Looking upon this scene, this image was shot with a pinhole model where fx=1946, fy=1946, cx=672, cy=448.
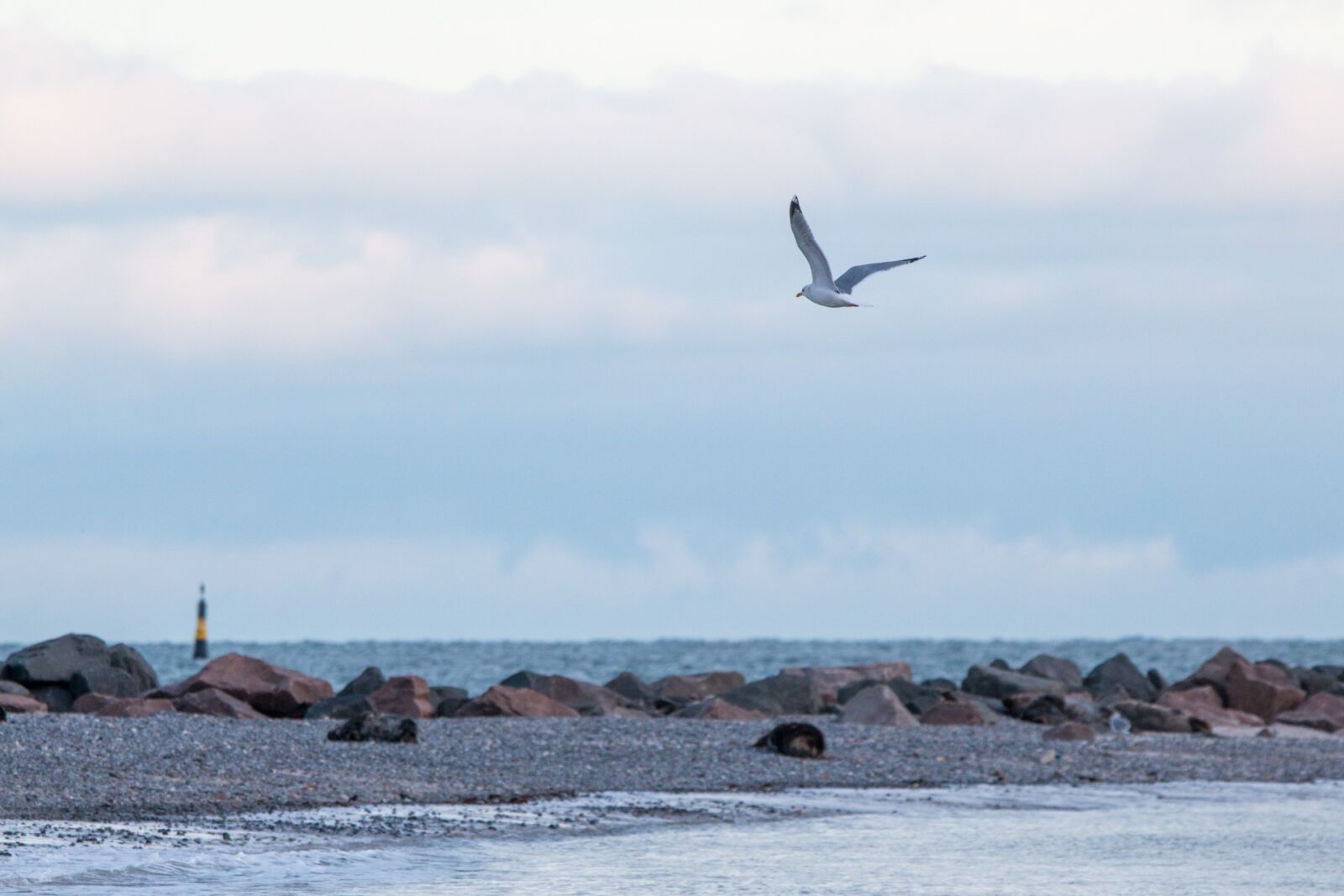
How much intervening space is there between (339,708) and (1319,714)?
15689 millimetres

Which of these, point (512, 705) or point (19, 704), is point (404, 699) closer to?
point (512, 705)

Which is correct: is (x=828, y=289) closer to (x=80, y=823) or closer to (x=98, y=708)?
(x=80, y=823)

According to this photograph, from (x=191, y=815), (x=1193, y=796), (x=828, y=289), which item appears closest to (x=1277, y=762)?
(x=1193, y=796)

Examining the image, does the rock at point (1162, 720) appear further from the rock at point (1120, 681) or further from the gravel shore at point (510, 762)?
the rock at point (1120, 681)

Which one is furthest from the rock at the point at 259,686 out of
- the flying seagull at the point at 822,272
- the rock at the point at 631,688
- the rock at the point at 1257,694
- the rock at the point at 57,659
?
the rock at the point at 1257,694

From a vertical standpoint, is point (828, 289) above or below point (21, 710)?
above

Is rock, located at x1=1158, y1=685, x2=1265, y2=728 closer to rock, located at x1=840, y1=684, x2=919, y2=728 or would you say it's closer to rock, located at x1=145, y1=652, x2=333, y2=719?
rock, located at x1=840, y1=684, x2=919, y2=728

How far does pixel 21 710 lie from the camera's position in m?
21.6

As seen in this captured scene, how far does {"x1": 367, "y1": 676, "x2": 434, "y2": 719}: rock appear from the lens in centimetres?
2462

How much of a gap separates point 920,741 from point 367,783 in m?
7.89

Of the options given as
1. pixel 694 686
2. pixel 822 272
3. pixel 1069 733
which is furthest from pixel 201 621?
pixel 822 272

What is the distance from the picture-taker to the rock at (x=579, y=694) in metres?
26.6

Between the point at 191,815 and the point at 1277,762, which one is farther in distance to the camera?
the point at 1277,762

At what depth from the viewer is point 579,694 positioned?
27.5m
